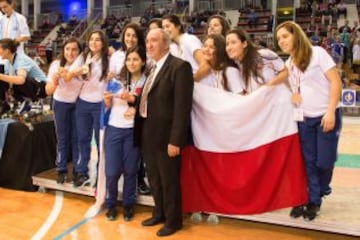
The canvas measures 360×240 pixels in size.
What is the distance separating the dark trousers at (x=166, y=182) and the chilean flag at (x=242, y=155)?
0.74 ft

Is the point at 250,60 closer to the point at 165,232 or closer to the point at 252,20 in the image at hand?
the point at 165,232

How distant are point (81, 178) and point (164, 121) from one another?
1387mm

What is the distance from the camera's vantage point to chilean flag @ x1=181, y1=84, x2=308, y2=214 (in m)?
3.14

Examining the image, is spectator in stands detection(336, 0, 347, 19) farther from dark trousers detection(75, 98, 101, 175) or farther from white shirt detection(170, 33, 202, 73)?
dark trousers detection(75, 98, 101, 175)

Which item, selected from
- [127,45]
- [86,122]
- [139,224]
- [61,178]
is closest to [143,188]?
[139,224]

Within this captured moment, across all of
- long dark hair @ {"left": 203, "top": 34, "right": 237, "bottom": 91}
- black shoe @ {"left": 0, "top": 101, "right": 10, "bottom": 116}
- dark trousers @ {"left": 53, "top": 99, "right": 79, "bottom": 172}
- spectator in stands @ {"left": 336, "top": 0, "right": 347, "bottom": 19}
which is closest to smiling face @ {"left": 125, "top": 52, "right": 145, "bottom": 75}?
long dark hair @ {"left": 203, "top": 34, "right": 237, "bottom": 91}

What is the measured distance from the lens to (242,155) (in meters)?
3.26

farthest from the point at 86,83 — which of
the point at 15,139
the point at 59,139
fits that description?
the point at 15,139

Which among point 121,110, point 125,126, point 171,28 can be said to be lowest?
point 125,126

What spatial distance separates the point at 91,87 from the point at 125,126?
64 cm

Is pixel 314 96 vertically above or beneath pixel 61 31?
beneath

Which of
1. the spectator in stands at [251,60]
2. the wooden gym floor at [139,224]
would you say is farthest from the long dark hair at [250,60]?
the wooden gym floor at [139,224]

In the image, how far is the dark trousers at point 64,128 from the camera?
12.8ft

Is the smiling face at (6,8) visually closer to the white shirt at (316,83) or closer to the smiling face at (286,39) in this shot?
the smiling face at (286,39)
